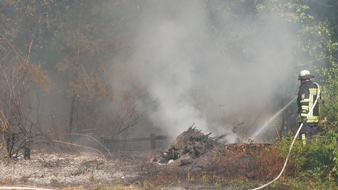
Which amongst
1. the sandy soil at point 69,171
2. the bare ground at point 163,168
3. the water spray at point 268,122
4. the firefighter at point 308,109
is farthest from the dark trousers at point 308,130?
the water spray at point 268,122

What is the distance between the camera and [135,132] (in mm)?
18406

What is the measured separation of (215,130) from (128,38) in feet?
19.0

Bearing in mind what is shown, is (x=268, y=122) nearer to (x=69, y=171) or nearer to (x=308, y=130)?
(x=308, y=130)

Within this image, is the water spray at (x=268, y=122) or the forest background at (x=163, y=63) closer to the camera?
the forest background at (x=163, y=63)

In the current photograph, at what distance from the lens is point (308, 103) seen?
9.29 meters

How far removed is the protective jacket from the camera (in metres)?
9.22

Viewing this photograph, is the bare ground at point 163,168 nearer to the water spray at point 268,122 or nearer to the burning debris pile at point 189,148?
the burning debris pile at point 189,148

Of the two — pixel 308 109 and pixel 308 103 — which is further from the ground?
pixel 308 103

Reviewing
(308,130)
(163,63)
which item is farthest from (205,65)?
(308,130)

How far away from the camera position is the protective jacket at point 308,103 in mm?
9219

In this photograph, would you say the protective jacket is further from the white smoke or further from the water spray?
the white smoke

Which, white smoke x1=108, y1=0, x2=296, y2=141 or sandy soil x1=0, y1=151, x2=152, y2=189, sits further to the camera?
white smoke x1=108, y1=0, x2=296, y2=141

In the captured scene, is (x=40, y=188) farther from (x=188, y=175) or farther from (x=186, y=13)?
(x=186, y=13)

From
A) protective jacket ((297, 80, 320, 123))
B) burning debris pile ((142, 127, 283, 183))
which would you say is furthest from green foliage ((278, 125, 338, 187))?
protective jacket ((297, 80, 320, 123))
